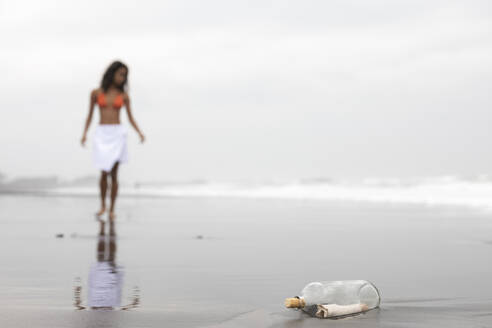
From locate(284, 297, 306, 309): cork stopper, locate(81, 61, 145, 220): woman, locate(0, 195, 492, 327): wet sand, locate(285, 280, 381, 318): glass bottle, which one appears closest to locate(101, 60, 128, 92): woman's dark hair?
locate(81, 61, 145, 220): woman

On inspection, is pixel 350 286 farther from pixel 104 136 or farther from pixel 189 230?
pixel 104 136

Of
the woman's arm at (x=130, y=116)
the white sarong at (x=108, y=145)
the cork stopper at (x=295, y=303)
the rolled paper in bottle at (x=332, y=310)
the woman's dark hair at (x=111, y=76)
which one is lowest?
the rolled paper in bottle at (x=332, y=310)

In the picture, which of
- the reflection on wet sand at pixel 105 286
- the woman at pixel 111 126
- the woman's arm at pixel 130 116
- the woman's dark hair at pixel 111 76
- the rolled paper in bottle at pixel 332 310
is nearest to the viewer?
the rolled paper in bottle at pixel 332 310

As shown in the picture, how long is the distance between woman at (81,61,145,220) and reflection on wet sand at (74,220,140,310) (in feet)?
13.8

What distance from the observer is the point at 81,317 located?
10.2 feet

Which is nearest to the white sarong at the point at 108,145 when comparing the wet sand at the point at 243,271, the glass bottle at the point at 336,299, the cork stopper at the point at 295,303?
the wet sand at the point at 243,271

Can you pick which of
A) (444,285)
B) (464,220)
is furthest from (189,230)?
(444,285)

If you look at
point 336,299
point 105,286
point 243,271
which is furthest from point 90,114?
point 336,299

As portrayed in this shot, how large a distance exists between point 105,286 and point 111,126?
6412 mm

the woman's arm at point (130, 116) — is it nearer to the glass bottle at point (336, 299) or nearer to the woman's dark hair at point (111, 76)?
the woman's dark hair at point (111, 76)

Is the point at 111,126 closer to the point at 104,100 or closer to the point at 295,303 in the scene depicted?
the point at 104,100

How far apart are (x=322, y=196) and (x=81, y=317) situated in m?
19.7

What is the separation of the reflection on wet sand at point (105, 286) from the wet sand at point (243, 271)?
0.14 feet

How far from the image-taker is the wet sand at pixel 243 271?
3.20 meters
